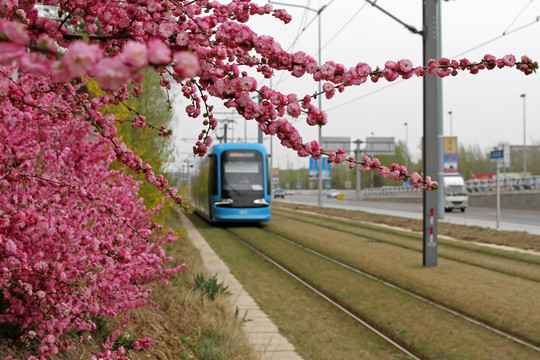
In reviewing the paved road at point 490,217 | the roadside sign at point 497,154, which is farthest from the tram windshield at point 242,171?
the paved road at point 490,217

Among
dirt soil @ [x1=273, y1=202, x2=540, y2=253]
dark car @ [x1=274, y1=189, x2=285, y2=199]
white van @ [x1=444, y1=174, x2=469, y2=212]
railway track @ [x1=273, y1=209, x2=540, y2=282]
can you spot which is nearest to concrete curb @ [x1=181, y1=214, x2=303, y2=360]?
railway track @ [x1=273, y1=209, x2=540, y2=282]

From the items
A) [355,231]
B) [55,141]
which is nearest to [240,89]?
[55,141]

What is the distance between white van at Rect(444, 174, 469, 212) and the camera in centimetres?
3538

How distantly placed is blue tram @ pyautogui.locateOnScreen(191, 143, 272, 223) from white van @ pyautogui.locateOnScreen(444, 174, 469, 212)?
18.0 m

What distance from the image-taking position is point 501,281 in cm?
988

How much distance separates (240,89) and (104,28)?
1.07m

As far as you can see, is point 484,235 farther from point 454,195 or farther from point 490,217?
point 454,195

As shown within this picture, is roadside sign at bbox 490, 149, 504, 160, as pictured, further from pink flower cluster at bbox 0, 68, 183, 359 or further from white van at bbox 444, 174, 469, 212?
pink flower cluster at bbox 0, 68, 183, 359

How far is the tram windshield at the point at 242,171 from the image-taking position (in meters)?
21.0

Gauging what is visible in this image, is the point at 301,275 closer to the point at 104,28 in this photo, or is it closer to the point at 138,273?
the point at 138,273

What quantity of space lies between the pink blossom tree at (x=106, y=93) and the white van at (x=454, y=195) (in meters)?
32.9

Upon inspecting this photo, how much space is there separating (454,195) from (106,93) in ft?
114

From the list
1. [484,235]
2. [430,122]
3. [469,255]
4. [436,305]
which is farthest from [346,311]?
[484,235]

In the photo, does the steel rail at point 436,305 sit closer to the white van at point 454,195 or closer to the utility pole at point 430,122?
the utility pole at point 430,122
